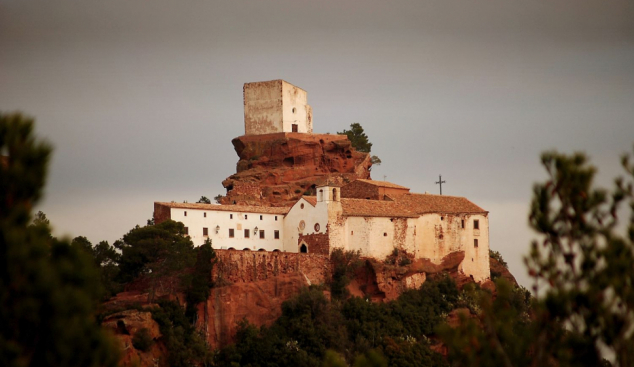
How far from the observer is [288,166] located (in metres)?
72.6

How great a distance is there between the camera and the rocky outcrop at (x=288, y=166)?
228ft

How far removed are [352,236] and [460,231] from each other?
28.8 ft

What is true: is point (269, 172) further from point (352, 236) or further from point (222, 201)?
point (352, 236)

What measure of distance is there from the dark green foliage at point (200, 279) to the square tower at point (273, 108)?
16.6 meters

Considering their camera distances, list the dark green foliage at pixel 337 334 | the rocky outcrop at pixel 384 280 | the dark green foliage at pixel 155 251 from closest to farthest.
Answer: the dark green foliage at pixel 337 334 → the dark green foliage at pixel 155 251 → the rocky outcrop at pixel 384 280

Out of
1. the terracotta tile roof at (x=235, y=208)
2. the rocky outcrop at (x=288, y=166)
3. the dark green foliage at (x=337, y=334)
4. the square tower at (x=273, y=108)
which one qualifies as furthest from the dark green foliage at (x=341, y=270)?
the square tower at (x=273, y=108)

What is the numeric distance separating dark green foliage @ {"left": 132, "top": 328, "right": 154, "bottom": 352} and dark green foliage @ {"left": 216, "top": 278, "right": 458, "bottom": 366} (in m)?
4.81

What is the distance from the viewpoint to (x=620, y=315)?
2700 centimetres

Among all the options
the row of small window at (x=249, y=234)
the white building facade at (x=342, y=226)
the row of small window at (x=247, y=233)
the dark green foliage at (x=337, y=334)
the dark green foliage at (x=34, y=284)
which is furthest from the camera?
the row of small window at (x=249, y=234)

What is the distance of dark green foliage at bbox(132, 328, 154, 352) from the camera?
5422 cm

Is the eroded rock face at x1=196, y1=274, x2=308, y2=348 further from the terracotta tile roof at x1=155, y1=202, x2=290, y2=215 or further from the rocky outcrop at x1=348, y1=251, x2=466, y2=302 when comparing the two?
the terracotta tile roof at x1=155, y1=202, x2=290, y2=215

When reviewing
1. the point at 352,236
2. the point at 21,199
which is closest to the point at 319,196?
the point at 352,236

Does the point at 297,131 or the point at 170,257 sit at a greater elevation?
the point at 297,131

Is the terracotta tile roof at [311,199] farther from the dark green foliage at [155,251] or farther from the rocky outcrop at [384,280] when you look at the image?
the dark green foliage at [155,251]
